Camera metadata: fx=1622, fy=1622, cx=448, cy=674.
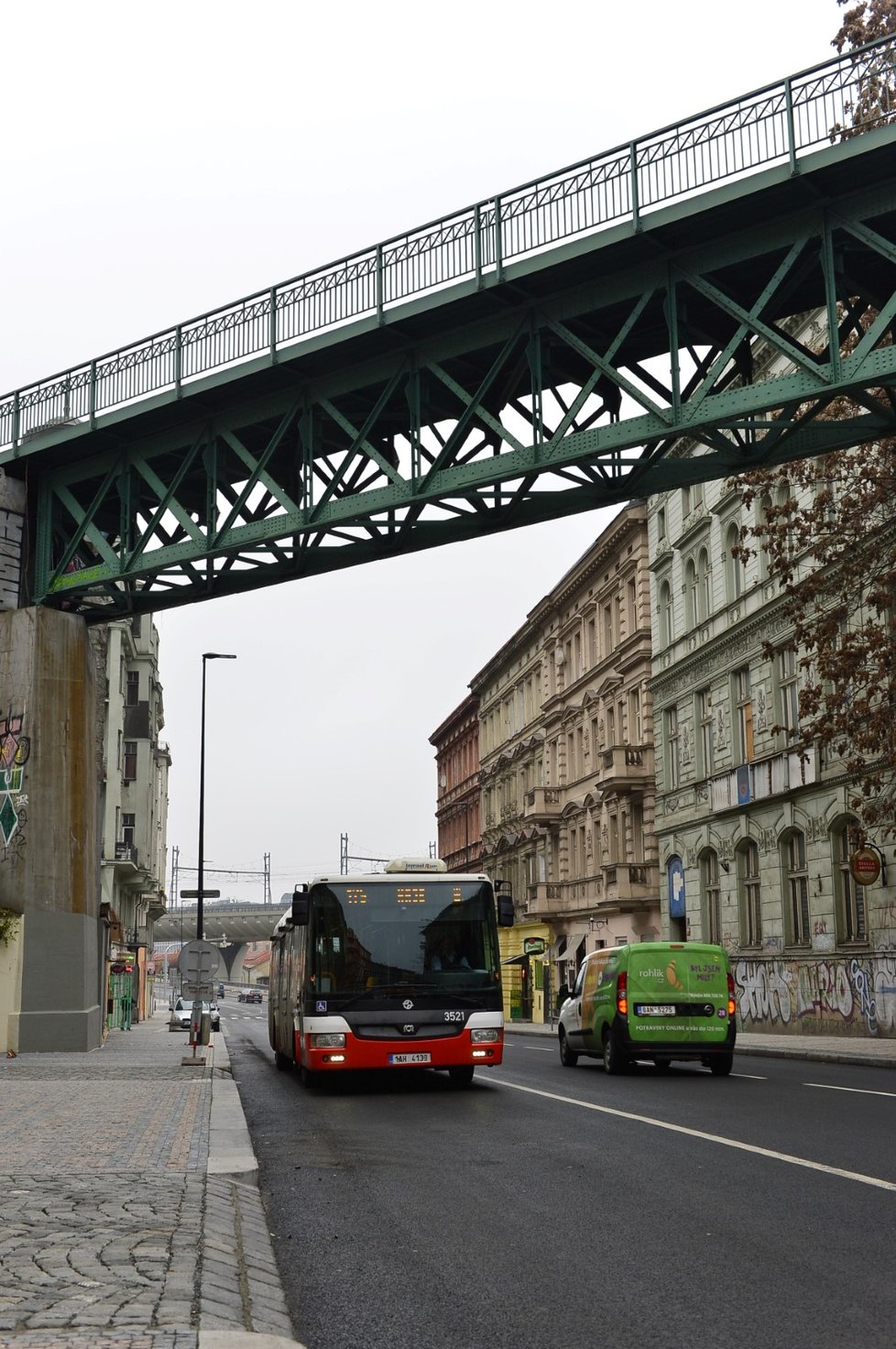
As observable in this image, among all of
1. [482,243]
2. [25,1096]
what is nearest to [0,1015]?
[25,1096]

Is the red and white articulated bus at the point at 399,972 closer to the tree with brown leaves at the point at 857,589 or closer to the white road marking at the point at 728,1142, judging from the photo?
the white road marking at the point at 728,1142

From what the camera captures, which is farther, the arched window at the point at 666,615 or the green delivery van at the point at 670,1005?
the arched window at the point at 666,615

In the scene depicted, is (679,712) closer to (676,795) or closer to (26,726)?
(676,795)

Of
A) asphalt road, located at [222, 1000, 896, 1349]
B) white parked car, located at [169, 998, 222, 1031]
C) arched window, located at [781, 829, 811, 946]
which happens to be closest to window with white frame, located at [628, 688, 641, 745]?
arched window, located at [781, 829, 811, 946]

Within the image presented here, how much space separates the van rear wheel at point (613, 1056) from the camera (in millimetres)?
21312

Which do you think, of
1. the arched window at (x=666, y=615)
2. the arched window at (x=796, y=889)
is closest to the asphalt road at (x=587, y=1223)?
the arched window at (x=796, y=889)

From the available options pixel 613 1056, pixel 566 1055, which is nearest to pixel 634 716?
pixel 566 1055

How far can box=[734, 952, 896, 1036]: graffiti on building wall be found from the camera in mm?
31797

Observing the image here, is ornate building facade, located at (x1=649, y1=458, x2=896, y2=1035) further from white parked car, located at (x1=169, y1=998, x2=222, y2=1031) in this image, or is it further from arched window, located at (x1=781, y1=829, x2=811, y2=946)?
white parked car, located at (x1=169, y1=998, x2=222, y2=1031)

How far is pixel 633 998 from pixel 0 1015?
11036mm

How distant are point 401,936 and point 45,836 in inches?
367

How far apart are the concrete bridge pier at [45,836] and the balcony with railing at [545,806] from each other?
34103 millimetres

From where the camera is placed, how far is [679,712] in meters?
45.2

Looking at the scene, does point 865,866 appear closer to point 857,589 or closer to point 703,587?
point 857,589
